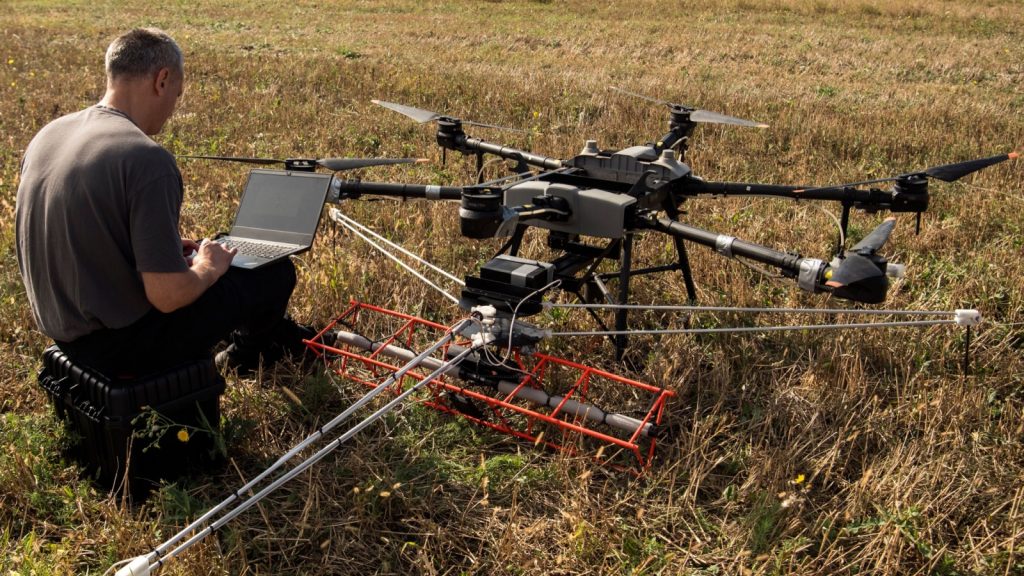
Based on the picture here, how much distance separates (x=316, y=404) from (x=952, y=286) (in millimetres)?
4331

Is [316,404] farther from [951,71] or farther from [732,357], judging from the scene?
[951,71]

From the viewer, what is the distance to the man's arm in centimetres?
330

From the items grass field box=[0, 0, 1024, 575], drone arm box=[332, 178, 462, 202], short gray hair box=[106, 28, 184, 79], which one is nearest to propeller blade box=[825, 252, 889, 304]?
grass field box=[0, 0, 1024, 575]

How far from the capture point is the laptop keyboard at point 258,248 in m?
4.18

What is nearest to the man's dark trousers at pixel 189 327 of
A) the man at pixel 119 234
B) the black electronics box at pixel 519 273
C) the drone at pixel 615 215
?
the man at pixel 119 234

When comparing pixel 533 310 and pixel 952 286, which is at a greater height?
pixel 533 310

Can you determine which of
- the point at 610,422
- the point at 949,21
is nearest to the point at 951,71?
the point at 949,21

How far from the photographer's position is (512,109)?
1154 cm

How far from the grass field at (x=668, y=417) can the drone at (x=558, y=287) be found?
18cm

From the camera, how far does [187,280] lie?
337cm

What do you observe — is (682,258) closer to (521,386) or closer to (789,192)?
(789,192)

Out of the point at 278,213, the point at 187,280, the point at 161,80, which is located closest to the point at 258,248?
the point at 278,213

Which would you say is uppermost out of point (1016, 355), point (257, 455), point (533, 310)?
point (533, 310)

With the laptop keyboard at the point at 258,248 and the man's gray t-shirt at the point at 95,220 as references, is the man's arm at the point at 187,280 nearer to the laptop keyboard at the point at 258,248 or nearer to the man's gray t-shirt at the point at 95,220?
the man's gray t-shirt at the point at 95,220
